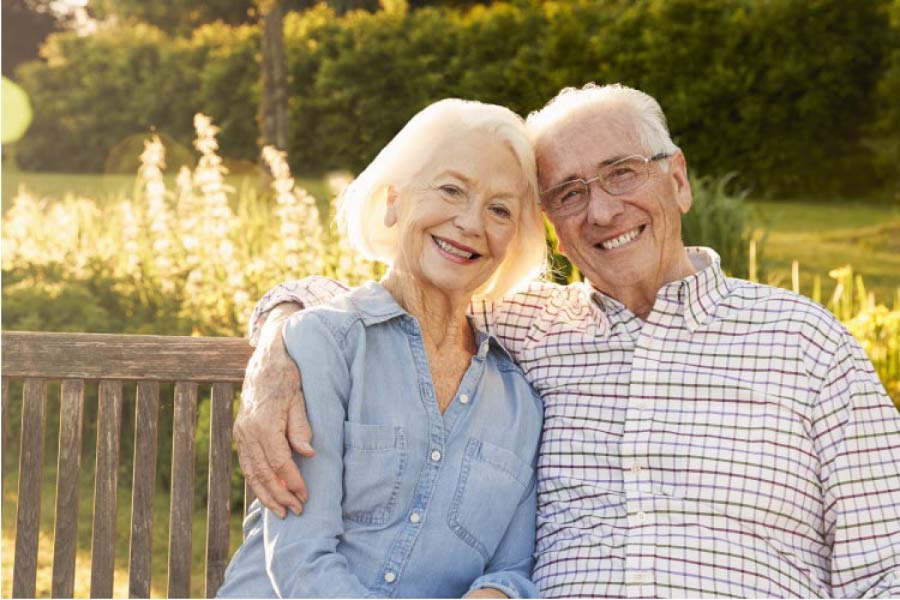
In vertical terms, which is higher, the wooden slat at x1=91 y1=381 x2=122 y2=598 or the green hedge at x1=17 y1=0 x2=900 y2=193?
the green hedge at x1=17 y1=0 x2=900 y2=193

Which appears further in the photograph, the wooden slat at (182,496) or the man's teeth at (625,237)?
the wooden slat at (182,496)

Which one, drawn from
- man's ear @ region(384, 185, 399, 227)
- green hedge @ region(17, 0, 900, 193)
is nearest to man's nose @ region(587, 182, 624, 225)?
man's ear @ region(384, 185, 399, 227)

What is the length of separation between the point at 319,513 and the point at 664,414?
2.64ft

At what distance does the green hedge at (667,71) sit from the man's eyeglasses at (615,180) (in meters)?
9.13

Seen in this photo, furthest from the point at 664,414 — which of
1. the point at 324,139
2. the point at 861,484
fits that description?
the point at 324,139

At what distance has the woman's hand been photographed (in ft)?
6.80

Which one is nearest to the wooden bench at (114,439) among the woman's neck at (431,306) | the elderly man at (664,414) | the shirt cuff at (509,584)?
the elderly man at (664,414)

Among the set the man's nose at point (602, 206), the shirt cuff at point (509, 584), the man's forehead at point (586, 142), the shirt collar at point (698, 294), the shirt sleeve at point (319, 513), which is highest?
the man's forehead at point (586, 142)

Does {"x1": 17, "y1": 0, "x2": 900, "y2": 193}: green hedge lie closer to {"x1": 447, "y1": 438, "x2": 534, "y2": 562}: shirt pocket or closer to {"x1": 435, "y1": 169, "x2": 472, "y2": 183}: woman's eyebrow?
{"x1": 435, "y1": 169, "x2": 472, "y2": 183}: woman's eyebrow

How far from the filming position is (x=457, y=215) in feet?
7.52

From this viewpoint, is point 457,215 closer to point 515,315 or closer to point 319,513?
point 515,315

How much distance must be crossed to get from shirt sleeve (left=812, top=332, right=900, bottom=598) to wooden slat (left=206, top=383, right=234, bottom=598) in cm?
146

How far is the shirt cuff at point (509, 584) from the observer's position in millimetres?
2174

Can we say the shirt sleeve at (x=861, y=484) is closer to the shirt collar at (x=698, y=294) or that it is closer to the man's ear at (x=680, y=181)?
the shirt collar at (x=698, y=294)
